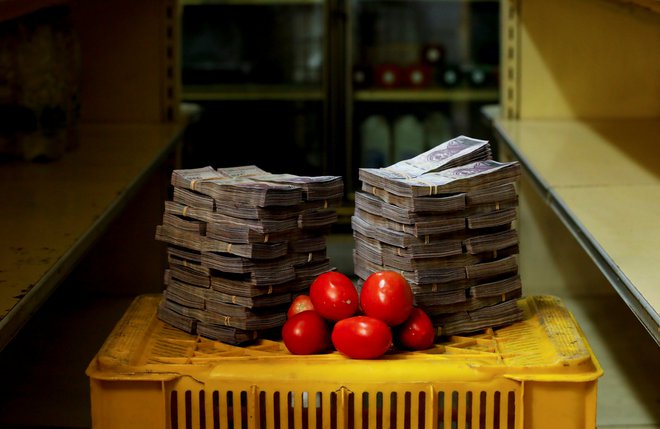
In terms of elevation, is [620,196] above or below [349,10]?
below

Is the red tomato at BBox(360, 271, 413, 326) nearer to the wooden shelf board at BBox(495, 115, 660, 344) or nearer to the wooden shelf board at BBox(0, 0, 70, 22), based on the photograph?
the wooden shelf board at BBox(495, 115, 660, 344)

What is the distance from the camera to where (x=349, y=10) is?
4.89 meters

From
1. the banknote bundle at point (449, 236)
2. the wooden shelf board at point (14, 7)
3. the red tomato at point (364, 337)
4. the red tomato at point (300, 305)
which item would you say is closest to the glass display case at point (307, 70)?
the wooden shelf board at point (14, 7)

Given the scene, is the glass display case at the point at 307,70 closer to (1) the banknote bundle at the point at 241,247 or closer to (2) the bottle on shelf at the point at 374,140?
(2) the bottle on shelf at the point at 374,140

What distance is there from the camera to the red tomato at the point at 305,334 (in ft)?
6.08

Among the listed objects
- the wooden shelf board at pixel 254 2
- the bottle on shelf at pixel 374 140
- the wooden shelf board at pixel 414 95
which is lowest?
the bottle on shelf at pixel 374 140

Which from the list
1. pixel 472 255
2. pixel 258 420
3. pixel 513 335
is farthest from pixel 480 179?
pixel 258 420

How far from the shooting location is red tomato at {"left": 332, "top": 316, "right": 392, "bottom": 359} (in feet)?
5.89

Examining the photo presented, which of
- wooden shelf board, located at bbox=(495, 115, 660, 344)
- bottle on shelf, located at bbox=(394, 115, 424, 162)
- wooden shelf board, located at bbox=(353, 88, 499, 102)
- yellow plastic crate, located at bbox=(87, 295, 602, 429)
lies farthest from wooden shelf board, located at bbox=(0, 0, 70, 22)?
bottle on shelf, located at bbox=(394, 115, 424, 162)

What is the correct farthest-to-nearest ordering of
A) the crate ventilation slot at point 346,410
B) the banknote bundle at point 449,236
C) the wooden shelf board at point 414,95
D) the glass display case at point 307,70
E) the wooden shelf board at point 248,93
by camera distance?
the glass display case at point 307,70, the wooden shelf board at point 248,93, the wooden shelf board at point 414,95, the banknote bundle at point 449,236, the crate ventilation slot at point 346,410

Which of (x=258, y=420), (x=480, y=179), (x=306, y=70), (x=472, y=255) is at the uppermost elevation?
(x=306, y=70)

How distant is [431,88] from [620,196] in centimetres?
263

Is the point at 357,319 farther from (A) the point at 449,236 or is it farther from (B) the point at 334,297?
(A) the point at 449,236

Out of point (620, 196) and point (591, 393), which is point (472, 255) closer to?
point (591, 393)
